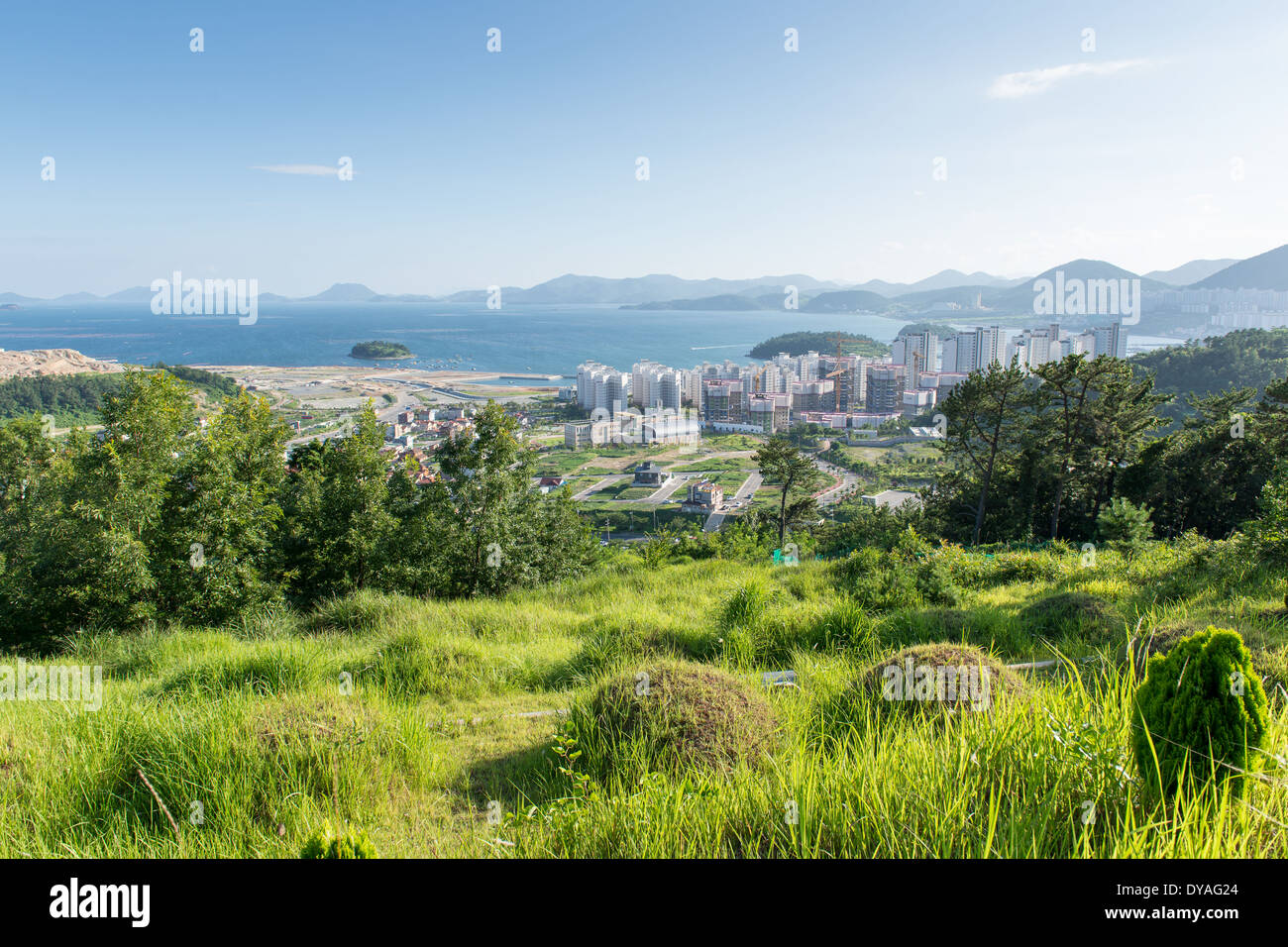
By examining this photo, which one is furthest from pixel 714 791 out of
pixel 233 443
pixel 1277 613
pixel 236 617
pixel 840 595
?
pixel 233 443

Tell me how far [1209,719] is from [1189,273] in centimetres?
16461

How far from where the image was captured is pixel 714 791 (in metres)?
2.17

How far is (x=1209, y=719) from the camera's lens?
194cm

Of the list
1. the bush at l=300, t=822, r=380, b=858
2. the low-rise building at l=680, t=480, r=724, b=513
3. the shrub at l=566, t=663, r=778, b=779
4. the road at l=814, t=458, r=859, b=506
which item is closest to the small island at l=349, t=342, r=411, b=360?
the road at l=814, t=458, r=859, b=506

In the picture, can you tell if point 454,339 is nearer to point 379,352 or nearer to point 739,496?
point 379,352

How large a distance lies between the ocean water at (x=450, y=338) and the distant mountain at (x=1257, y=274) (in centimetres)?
4520

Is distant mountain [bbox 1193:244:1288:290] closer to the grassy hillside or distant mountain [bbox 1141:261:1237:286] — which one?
distant mountain [bbox 1141:261:1237:286]

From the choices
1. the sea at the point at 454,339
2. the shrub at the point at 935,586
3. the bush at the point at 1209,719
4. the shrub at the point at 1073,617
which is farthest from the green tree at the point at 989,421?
the sea at the point at 454,339

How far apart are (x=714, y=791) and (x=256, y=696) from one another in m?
2.70

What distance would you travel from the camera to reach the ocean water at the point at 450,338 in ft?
293

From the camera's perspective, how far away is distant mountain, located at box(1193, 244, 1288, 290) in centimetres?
8469

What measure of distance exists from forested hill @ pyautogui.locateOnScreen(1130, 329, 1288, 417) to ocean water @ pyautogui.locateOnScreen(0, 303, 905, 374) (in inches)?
2185

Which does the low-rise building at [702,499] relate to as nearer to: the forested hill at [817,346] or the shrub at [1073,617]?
the shrub at [1073,617]

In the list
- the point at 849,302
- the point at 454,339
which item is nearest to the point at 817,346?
the point at 454,339
